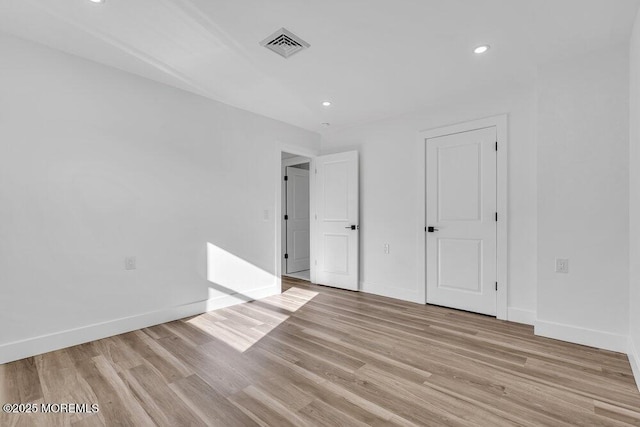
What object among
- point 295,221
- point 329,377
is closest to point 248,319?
point 329,377

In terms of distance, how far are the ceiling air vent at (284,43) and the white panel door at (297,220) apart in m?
3.46

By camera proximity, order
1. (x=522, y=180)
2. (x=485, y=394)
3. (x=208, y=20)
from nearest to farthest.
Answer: (x=485, y=394)
(x=208, y=20)
(x=522, y=180)

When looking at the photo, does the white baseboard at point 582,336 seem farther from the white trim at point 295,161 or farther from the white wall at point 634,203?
the white trim at point 295,161

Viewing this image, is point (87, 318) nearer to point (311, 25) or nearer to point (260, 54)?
point (260, 54)

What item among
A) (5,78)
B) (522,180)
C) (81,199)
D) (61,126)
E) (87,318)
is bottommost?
(87,318)

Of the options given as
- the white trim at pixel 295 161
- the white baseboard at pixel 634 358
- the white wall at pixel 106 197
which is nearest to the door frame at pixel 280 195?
the white trim at pixel 295 161

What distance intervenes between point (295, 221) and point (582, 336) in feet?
14.9

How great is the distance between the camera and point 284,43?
2.40 meters

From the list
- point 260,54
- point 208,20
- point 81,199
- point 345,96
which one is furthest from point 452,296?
point 81,199

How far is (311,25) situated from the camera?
86.4 inches

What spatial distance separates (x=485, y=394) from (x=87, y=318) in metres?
3.16

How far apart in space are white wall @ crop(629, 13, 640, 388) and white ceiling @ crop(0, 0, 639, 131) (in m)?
0.33

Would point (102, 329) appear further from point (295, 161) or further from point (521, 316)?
point (521, 316)

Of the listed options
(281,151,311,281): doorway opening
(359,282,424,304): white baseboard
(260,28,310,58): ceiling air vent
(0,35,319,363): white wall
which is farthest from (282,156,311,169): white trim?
(260,28,310,58): ceiling air vent
